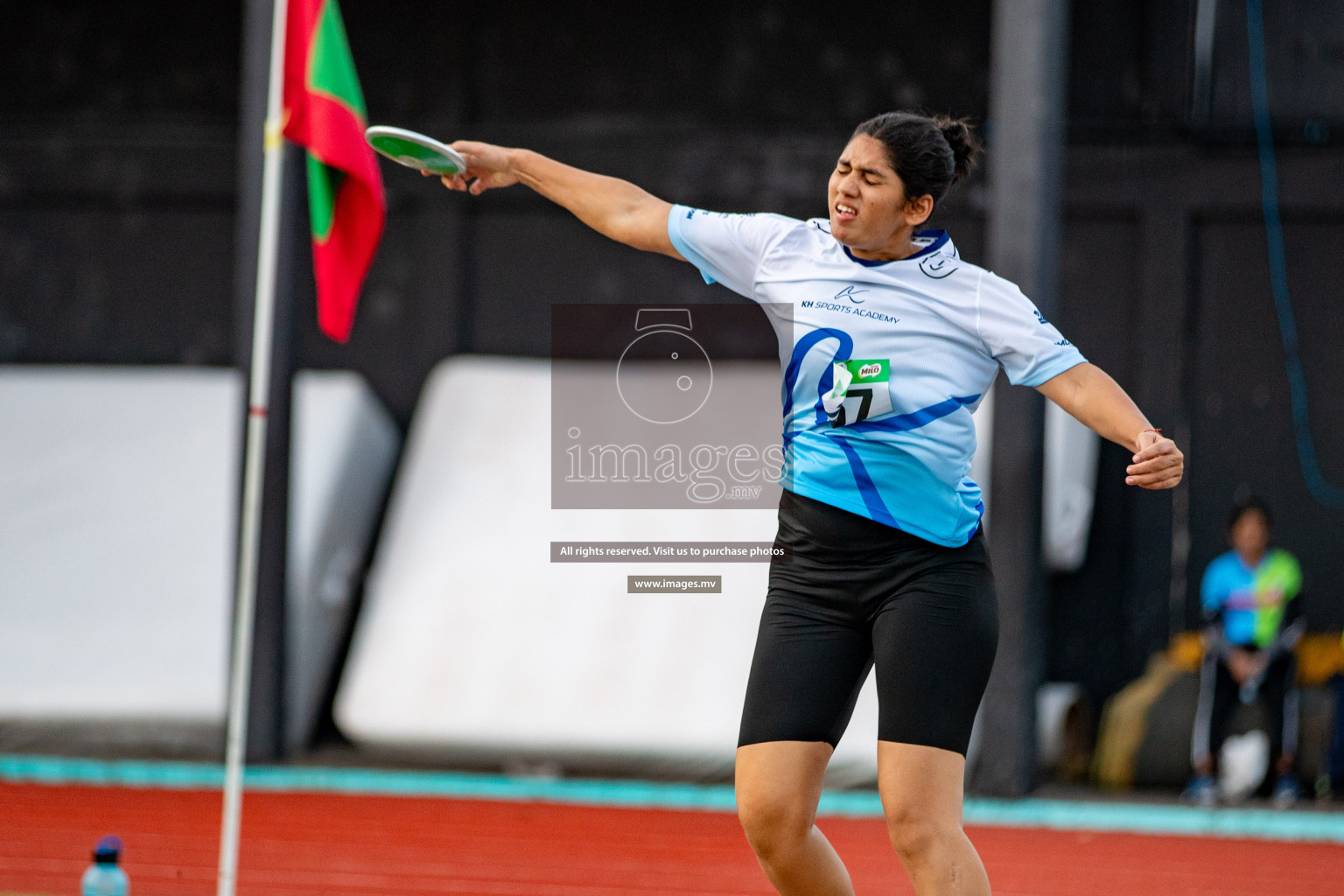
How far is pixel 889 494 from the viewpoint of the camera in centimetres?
290

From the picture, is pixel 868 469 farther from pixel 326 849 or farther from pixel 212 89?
pixel 212 89

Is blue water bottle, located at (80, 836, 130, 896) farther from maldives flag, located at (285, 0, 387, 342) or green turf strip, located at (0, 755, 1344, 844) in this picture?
green turf strip, located at (0, 755, 1344, 844)

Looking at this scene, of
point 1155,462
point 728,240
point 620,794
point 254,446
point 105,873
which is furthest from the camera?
point 620,794

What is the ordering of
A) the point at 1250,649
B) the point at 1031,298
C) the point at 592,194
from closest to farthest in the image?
the point at 592,194, the point at 1031,298, the point at 1250,649

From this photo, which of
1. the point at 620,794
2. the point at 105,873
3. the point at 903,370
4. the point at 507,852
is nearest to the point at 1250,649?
the point at 620,794

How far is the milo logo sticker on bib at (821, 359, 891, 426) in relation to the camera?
2.87 metres

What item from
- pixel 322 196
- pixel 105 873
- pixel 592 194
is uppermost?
pixel 322 196

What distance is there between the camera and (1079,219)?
854cm

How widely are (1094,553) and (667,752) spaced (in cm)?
295

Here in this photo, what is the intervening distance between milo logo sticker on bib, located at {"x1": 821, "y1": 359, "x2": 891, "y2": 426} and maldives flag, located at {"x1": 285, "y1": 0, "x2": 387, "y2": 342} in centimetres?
191

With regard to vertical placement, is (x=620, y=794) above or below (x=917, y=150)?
below

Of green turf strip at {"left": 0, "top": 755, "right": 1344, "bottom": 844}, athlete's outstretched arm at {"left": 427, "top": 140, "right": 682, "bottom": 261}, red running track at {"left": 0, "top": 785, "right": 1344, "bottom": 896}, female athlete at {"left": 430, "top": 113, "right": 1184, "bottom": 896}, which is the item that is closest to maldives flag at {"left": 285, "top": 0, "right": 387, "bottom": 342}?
athlete's outstretched arm at {"left": 427, "top": 140, "right": 682, "bottom": 261}

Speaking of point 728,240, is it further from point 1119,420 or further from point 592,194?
point 1119,420

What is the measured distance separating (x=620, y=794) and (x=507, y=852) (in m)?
1.28
